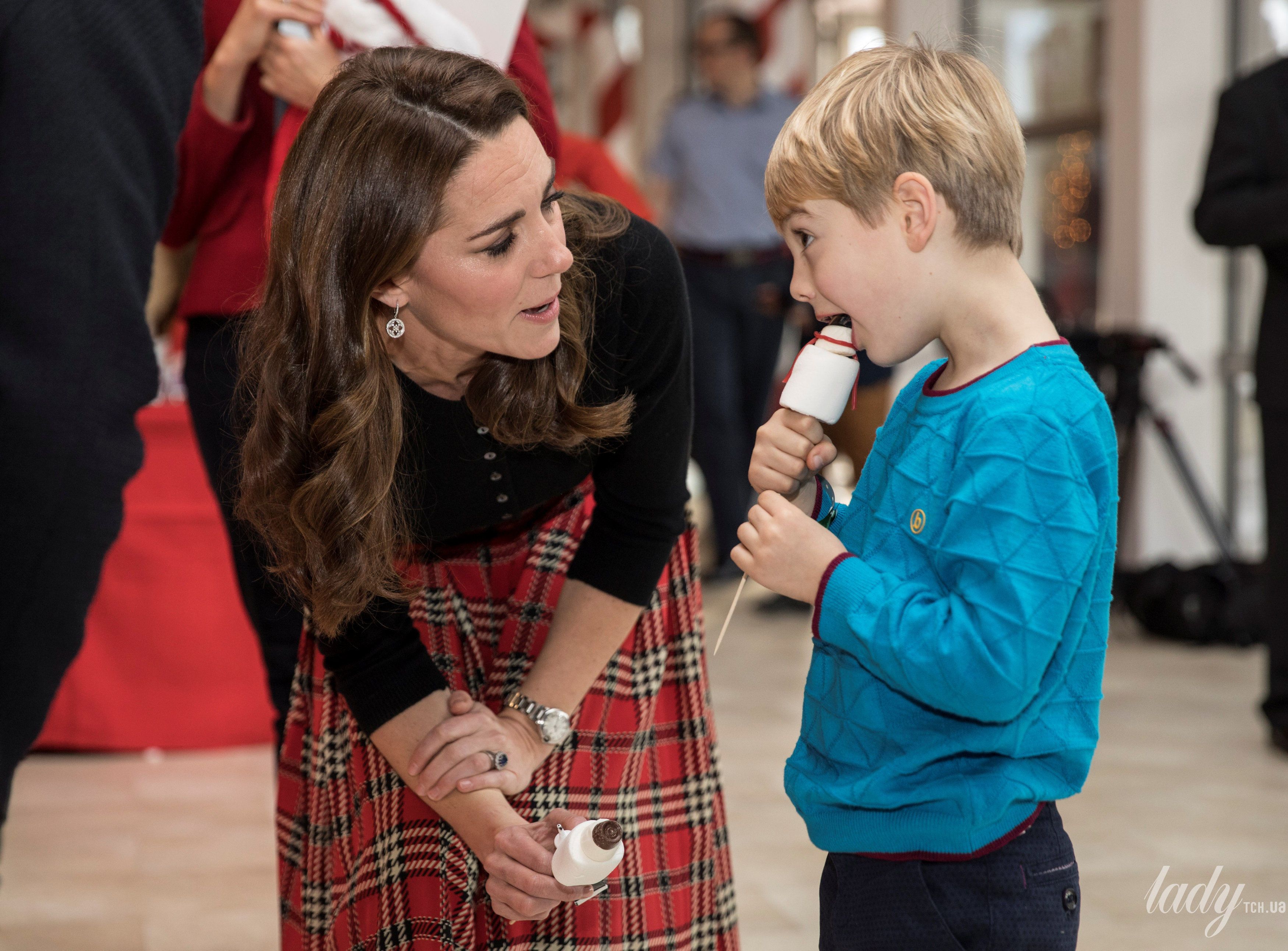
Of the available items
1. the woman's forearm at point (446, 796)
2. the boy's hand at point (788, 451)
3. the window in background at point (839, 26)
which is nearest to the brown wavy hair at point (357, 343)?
the woman's forearm at point (446, 796)

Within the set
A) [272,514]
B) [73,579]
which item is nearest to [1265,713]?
[272,514]

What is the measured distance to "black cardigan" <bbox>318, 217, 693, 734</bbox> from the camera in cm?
132

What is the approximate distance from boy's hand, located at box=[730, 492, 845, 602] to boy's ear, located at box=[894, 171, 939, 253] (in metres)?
0.21

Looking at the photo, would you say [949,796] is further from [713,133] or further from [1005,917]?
[713,133]

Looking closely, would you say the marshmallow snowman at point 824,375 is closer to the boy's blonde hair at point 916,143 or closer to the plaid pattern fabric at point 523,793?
the boy's blonde hair at point 916,143

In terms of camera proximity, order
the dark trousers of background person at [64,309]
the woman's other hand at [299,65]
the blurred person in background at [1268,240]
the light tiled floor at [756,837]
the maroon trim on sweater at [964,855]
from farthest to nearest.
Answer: the blurred person in background at [1268,240]
the light tiled floor at [756,837]
the woman's other hand at [299,65]
the maroon trim on sweater at [964,855]
the dark trousers of background person at [64,309]


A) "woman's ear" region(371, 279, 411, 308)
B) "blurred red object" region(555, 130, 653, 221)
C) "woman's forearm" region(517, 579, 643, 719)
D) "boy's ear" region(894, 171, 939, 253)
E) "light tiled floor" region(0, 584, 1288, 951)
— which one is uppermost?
"boy's ear" region(894, 171, 939, 253)

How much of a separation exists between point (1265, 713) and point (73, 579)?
8.23 ft

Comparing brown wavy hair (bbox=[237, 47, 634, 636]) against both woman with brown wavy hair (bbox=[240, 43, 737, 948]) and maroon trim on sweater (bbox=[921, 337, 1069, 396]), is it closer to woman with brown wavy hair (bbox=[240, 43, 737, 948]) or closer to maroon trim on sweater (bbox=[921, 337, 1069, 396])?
woman with brown wavy hair (bbox=[240, 43, 737, 948])

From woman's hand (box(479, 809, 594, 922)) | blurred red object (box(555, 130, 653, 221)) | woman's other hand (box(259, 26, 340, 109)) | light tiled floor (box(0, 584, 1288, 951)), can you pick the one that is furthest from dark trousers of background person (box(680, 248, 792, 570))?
woman's hand (box(479, 809, 594, 922))

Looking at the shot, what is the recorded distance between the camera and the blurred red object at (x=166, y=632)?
9.38 ft

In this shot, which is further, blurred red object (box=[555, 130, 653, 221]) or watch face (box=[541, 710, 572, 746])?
→ blurred red object (box=[555, 130, 653, 221])

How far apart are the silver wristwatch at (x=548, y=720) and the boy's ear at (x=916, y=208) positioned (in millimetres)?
605

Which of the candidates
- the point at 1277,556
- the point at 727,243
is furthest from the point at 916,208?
the point at 727,243
